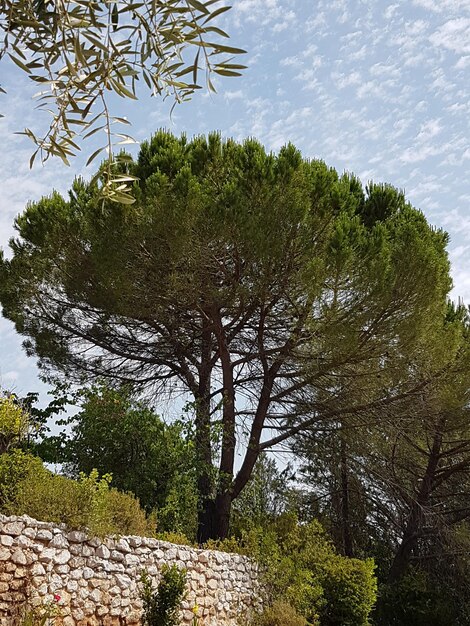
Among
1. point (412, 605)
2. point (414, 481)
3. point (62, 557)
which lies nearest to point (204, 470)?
point (62, 557)

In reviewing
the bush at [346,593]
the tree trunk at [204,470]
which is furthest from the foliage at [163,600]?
the tree trunk at [204,470]

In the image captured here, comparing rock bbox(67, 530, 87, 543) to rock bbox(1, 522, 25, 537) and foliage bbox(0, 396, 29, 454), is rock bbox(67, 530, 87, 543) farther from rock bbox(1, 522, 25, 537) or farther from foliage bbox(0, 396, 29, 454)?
foliage bbox(0, 396, 29, 454)

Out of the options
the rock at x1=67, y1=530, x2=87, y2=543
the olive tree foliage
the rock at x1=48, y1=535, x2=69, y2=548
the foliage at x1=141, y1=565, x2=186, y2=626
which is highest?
the olive tree foliage

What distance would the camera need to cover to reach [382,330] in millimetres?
11227

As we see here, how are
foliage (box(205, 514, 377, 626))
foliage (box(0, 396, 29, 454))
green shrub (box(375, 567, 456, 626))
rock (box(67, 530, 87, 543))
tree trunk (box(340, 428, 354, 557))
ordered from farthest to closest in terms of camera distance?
tree trunk (box(340, 428, 354, 557)), green shrub (box(375, 567, 456, 626)), foliage (box(205, 514, 377, 626)), foliage (box(0, 396, 29, 454)), rock (box(67, 530, 87, 543))

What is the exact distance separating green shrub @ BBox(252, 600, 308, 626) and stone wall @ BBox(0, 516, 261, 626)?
0.35 m

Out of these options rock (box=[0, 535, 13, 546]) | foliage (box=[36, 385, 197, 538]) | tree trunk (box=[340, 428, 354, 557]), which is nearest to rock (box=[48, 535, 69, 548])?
rock (box=[0, 535, 13, 546])

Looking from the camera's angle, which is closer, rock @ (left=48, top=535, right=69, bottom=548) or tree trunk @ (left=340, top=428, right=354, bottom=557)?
rock @ (left=48, top=535, right=69, bottom=548)

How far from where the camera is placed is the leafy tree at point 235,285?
10.8 meters

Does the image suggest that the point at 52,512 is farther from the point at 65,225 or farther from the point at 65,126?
the point at 65,225

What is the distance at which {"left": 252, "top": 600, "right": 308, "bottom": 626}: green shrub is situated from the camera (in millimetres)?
8891

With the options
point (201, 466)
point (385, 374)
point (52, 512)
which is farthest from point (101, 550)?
point (385, 374)

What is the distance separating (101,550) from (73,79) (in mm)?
5948

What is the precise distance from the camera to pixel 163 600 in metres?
7.38
